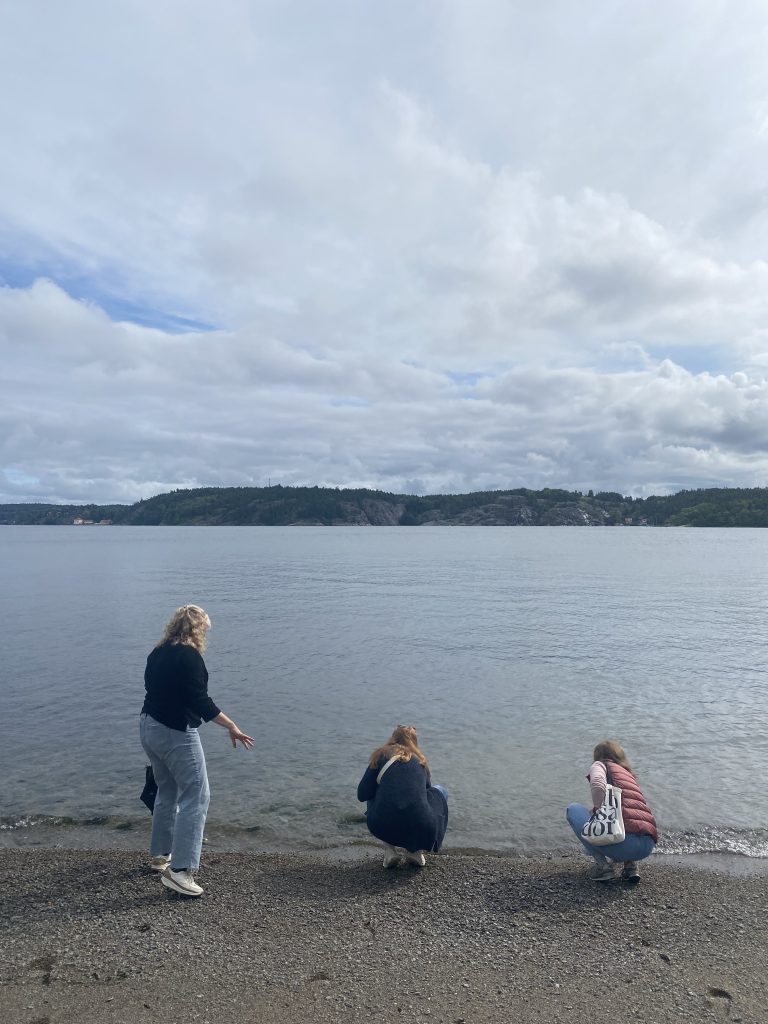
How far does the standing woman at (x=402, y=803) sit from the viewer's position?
28.5ft

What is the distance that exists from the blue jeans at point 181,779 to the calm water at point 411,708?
118 inches

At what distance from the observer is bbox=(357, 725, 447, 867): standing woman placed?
28.5 feet

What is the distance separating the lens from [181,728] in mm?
7887

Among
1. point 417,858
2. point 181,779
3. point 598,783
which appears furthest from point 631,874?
point 181,779

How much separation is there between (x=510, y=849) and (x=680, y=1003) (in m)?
4.72

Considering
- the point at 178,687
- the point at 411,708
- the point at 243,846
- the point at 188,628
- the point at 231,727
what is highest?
the point at 188,628

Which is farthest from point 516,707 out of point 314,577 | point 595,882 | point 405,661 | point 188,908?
point 314,577

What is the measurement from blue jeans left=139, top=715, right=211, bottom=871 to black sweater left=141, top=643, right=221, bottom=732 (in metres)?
0.18

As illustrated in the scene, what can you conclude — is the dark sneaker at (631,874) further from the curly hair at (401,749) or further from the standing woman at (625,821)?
the curly hair at (401,749)

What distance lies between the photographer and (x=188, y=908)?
7.84 metres

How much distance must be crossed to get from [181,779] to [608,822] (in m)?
4.80

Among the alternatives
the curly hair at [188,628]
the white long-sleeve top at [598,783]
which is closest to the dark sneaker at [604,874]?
the white long-sleeve top at [598,783]

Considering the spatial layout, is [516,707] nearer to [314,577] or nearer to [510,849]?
[510,849]

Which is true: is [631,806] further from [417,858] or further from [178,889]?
[178,889]
